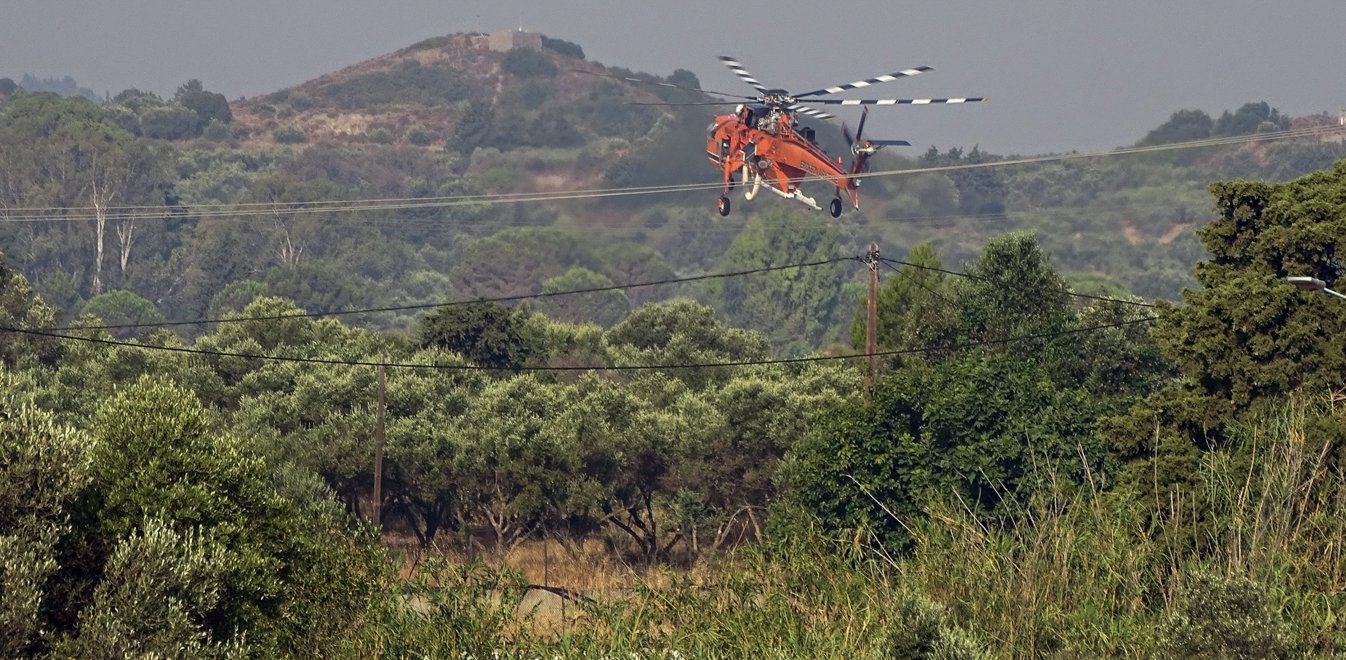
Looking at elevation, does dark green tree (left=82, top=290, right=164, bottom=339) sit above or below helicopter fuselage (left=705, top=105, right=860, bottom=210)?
below

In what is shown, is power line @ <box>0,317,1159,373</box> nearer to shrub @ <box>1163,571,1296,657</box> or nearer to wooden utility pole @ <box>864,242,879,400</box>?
wooden utility pole @ <box>864,242,879,400</box>

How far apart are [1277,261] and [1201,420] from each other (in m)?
4.62

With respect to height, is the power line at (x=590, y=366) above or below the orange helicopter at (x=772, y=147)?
below

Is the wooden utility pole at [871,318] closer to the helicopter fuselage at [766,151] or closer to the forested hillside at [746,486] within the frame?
the forested hillside at [746,486]

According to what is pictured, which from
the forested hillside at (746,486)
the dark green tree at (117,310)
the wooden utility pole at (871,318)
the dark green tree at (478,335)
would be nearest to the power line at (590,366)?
the forested hillside at (746,486)

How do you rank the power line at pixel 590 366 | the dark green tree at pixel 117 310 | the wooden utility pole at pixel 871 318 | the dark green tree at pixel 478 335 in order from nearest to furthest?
the wooden utility pole at pixel 871 318 → the power line at pixel 590 366 → the dark green tree at pixel 478 335 → the dark green tree at pixel 117 310

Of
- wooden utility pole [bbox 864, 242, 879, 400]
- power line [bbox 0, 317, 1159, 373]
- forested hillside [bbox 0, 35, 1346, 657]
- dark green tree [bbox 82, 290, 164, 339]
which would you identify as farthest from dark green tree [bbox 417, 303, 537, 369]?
dark green tree [bbox 82, 290, 164, 339]

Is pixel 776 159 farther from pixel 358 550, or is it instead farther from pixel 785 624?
pixel 785 624

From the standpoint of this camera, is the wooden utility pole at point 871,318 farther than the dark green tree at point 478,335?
No

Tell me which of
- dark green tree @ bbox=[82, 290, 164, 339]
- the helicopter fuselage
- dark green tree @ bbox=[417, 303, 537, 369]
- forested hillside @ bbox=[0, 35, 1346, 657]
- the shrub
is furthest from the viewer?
dark green tree @ bbox=[82, 290, 164, 339]

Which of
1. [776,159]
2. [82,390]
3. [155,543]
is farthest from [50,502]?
[776,159]

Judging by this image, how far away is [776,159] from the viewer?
98188mm

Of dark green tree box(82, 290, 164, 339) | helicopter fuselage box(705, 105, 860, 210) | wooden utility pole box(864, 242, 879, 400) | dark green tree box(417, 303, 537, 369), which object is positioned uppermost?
helicopter fuselage box(705, 105, 860, 210)

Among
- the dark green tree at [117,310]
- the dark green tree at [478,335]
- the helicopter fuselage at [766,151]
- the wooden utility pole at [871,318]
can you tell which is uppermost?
the helicopter fuselage at [766,151]
